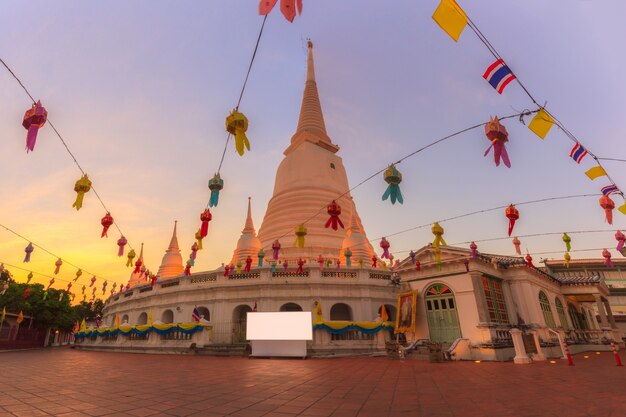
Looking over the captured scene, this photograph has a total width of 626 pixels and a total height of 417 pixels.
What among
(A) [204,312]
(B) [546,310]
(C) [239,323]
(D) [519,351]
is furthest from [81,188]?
(B) [546,310]

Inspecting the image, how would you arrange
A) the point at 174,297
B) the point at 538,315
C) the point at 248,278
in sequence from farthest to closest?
the point at 174,297 → the point at 248,278 → the point at 538,315

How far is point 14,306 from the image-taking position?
35219mm

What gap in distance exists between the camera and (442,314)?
17.1 meters

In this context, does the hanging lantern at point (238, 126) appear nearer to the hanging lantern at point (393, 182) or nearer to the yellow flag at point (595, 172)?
the hanging lantern at point (393, 182)

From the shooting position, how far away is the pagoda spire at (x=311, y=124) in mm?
38500

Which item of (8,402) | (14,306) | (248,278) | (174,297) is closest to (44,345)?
(14,306)

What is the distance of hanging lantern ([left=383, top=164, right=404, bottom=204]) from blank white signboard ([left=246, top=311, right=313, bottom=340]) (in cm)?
794

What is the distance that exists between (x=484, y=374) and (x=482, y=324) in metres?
5.93

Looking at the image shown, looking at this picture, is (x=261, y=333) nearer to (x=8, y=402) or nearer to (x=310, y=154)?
(x=8, y=402)

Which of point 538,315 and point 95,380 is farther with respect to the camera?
point 538,315

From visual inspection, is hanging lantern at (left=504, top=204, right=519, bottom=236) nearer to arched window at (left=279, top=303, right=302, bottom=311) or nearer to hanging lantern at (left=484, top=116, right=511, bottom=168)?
hanging lantern at (left=484, top=116, right=511, bottom=168)

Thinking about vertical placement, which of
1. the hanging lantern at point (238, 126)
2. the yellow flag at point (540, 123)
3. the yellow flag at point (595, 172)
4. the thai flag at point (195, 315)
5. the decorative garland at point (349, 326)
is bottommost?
the decorative garland at point (349, 326)

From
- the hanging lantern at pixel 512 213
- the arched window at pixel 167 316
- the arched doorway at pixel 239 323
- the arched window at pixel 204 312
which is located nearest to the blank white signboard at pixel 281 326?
the arched doorway at pixel 239 323

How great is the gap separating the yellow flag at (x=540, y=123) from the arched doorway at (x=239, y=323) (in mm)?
19536
